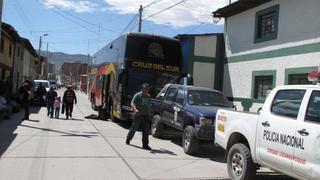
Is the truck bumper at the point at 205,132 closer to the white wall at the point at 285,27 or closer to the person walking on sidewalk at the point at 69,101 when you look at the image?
the white wall at the point at 285,27

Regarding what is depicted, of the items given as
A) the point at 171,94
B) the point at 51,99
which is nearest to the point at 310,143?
the point at 171,94

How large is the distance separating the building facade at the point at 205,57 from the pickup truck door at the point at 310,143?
672 inches

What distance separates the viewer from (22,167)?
946cm

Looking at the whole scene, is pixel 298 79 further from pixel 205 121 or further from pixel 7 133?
pixel 7 133

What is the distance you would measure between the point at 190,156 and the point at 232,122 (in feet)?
11.2

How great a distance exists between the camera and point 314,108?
6852 millimetres

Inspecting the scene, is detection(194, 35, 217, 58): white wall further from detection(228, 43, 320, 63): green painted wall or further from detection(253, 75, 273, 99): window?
detection(253, 75, 273, 99): window

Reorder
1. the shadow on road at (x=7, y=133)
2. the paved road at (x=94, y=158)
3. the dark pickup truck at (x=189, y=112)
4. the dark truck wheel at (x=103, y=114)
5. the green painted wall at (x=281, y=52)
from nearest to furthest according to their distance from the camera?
the paved road at (x=94, y=158) < the dark pickup truck at (x=189, y=112) < the shadow on road at (x=7, y=133) < the green painted wall at (x=281, y=52) < the dark truck wheel at (x=103, y=114)

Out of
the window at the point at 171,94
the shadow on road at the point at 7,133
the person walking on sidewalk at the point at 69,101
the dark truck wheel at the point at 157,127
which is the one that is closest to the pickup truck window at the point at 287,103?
the shadow on road at the point at 7,133

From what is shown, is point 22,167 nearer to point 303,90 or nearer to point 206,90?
point 303,90

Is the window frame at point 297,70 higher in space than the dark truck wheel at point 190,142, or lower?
higher

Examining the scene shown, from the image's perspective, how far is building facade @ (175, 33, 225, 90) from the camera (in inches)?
948

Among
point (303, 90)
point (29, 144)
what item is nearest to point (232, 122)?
point (303, 90)

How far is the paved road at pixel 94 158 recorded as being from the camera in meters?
9.17
